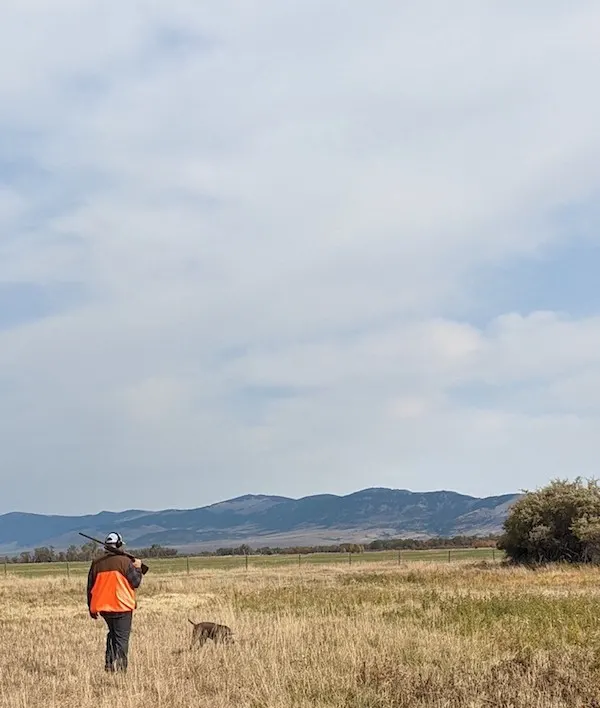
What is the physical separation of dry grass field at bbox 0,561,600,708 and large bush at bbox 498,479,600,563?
2030 centimetres

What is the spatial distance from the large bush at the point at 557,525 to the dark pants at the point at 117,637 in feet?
107

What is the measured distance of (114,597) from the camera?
11.9 metres

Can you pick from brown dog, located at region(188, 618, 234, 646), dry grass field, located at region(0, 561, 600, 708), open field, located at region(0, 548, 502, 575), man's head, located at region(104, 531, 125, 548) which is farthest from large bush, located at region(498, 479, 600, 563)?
man's head, located at region(104, 531, 125, 548)

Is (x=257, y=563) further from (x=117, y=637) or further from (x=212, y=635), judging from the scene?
(x=117, y=637)

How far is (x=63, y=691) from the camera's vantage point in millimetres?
10516

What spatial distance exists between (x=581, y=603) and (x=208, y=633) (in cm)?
947

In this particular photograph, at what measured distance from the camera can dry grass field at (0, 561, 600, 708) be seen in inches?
366

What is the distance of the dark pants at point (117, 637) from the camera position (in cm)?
1191

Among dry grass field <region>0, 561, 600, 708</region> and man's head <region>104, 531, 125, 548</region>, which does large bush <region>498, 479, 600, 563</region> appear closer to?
dry grass field <region>0, 561, 600, 708</region>

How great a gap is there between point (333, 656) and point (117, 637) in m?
3.00

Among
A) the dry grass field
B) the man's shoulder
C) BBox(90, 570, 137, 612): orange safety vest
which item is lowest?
the dry grass field

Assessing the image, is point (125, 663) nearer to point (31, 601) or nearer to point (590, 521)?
point (31, 601)

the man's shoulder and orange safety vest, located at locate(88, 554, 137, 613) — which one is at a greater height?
the man's shoulder

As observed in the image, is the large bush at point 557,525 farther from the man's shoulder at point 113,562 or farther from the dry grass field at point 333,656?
the man's shoulder at point 113,562
